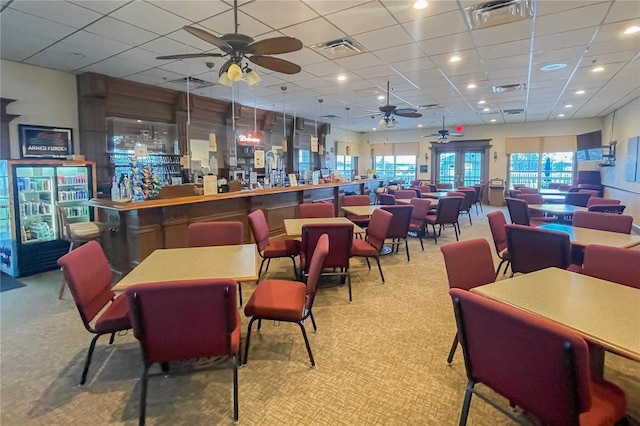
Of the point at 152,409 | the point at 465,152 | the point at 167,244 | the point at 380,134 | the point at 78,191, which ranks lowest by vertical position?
the point at 152,409

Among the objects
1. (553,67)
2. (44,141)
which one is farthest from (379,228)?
(44,141)

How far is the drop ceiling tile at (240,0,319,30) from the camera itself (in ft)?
10.8

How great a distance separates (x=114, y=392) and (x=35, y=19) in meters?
3.83

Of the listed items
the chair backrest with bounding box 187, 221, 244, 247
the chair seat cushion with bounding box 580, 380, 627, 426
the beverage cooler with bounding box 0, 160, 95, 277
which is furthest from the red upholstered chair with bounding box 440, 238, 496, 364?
the beverage cooler with bounding box 0, 160, 95, 277

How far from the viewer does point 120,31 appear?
3.88 m

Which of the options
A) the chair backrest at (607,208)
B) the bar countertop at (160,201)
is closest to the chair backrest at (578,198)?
the chair backrest at (607,208)

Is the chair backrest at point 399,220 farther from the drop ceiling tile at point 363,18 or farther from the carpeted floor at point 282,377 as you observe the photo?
the drop ceiling tile at point 363,18

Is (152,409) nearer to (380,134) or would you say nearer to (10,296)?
(10,296)

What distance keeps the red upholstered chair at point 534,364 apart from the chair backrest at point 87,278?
2.21m

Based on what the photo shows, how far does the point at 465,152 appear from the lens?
12922 millimetres

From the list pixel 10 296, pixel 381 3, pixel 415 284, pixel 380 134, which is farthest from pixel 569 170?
pixel 10 296

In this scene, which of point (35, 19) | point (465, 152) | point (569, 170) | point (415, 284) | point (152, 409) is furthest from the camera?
point (465, 152)

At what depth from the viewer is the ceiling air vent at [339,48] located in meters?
4.29

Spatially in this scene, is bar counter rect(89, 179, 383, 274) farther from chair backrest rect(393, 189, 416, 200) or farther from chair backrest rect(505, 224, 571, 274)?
chair backrest rect(505, 224, 571, 274)
